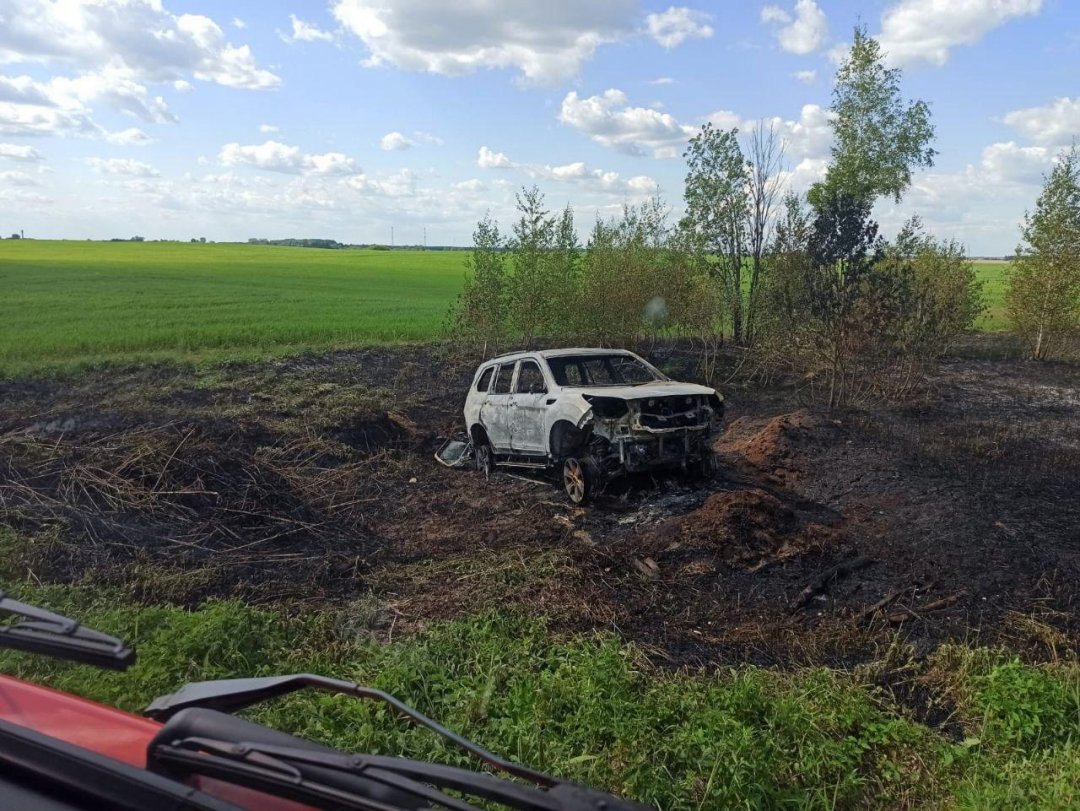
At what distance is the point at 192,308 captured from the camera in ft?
104

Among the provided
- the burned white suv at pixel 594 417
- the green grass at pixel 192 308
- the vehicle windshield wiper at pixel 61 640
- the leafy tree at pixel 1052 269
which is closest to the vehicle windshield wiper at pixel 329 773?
the vehicle windshield wiper at pixel 61 640

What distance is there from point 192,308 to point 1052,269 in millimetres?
30049

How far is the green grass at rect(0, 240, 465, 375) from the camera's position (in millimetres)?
20781

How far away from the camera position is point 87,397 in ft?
48.3

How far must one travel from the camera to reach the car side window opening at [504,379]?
1051 centimetres

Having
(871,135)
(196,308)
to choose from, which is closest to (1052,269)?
(871,135)

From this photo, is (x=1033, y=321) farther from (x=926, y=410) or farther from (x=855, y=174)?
(x=926, y=410)

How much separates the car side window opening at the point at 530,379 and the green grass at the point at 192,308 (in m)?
11.5

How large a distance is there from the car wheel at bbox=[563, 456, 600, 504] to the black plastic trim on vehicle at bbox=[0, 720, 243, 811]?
705cm

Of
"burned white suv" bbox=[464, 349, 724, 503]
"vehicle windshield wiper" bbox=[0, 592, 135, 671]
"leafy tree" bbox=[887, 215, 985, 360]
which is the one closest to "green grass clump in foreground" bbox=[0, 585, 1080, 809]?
"vehicle windshield wiper" bbox=[0, 592, 135, 671]

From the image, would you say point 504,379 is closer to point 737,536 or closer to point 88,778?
point 737,536

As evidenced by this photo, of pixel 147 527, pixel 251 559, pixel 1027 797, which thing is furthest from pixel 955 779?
pixel 147 527

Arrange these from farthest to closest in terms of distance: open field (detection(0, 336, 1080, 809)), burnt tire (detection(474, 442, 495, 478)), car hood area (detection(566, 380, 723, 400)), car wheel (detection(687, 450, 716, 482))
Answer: burnt tire (detection(474, 442, 495, 478)), car wheel (detection(687, 450, 716, 482)), car hood area (detection(566, 380, 723, 400)), open field (detection(0, 336, 1080, 809))

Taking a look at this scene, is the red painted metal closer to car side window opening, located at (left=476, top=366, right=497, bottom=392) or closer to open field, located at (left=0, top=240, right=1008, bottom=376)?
car side window opening, located at (left=476, top=366, right=497, bottom=392)
